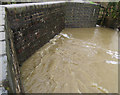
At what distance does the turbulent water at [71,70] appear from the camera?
2.52 metres

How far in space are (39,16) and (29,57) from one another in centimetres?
167

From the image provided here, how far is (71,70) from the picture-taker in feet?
10.2

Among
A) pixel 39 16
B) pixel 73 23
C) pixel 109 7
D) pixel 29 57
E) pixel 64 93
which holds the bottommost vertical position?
pixel 64 93

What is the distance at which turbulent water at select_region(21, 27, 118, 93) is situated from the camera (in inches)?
99.2

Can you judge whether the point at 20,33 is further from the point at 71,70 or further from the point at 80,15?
the point at 80,15

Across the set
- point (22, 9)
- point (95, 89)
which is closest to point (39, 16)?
point (22, 9)

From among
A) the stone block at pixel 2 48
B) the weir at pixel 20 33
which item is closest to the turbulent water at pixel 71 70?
the weir at pixel 20 33

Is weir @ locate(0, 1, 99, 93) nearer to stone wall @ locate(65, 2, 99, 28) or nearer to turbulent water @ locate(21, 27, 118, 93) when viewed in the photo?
turbulent water @ locate(21, 27, 118, 93)

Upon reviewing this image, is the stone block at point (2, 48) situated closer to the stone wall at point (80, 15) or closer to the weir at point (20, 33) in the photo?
the weir at point (20, 33)

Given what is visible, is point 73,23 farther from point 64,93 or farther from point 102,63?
point 64,93

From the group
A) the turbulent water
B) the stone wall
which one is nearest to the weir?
the turbulent water

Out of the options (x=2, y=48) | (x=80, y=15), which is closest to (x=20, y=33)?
(x=2, y=48)

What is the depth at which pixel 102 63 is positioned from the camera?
3.53 metres

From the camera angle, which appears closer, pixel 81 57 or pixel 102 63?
pixel 102 63
